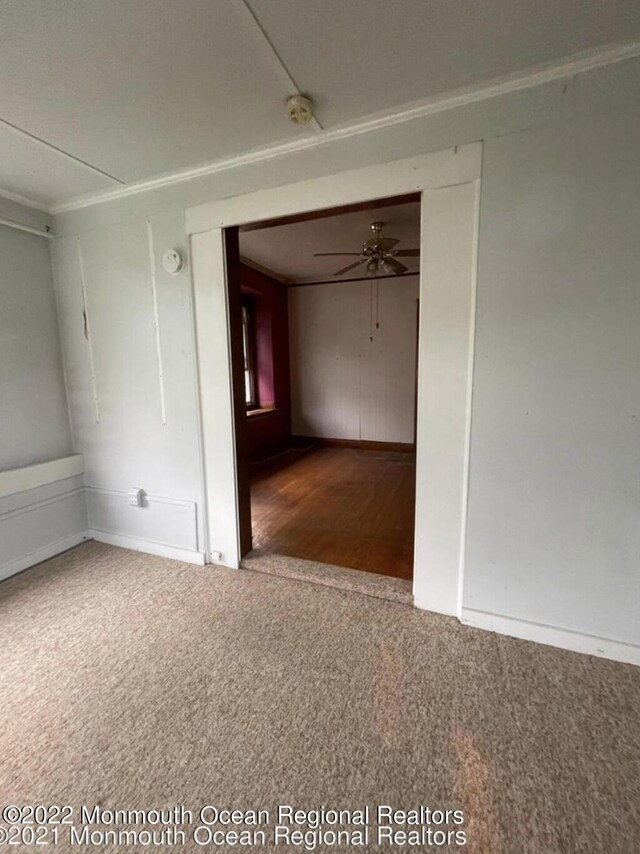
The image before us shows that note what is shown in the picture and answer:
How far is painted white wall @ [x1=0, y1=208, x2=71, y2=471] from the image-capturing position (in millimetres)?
2307

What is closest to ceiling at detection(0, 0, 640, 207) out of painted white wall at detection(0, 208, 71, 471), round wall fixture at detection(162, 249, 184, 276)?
round wall fixture at detection(162, 249, 184, 276)

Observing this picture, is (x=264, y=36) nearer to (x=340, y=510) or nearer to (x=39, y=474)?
(x=39, y=474)

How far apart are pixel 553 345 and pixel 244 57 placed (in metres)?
1.64

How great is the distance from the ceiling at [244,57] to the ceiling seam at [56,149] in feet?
0.04

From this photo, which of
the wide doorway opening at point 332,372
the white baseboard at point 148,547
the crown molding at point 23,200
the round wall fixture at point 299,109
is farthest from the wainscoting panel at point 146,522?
the round wall fixture at point 299,109

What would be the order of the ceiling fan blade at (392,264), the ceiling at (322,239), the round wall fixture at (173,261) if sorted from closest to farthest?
the round wall fixture at (173,261) < the ceiling at (322,239) < the ceiling fan blade at (392,264)

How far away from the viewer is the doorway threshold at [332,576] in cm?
201

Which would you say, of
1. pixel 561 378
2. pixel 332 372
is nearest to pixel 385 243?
pixel 561 378

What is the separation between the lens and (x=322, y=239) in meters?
3.65

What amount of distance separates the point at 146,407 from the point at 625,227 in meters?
2.67

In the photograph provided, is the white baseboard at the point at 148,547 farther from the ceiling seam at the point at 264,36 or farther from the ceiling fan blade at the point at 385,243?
the ceiling fan blade at the point at 385,243

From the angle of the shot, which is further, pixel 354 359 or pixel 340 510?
pixel 354 359

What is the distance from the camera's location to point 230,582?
220 centimetres

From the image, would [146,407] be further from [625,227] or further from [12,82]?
[625,227]
